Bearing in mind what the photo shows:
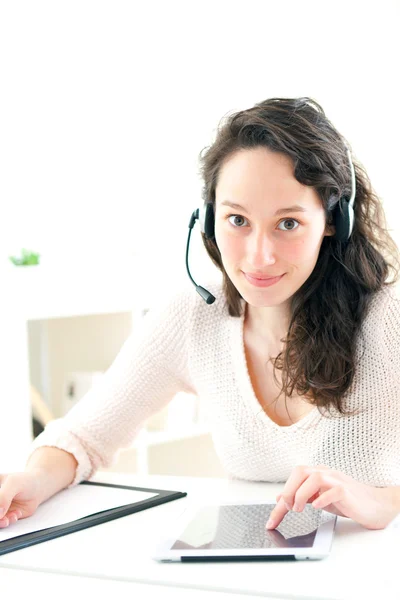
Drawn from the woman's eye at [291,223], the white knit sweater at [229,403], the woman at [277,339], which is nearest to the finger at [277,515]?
the woman at [277,339]

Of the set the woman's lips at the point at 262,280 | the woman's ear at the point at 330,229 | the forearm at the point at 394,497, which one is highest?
the woman's ear at the point at 330,229

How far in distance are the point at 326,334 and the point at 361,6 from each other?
1764 mm

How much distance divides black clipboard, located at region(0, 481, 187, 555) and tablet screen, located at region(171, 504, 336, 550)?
102 mm

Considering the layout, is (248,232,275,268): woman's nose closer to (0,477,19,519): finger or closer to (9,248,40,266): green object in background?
(0,477,19,519): finger

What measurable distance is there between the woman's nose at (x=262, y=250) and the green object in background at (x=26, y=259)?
1395 millimetres

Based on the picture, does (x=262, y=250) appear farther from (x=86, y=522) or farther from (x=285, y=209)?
(x=86, y=522)

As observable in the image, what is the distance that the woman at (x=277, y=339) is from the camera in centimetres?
116

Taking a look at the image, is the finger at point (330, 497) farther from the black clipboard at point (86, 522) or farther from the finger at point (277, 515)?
the black clipboard at point (86, 522)

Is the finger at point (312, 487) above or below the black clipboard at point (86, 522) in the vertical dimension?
above

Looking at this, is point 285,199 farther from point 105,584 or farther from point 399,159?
point 399,159

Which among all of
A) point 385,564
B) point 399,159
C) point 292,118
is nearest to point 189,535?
point 385,564

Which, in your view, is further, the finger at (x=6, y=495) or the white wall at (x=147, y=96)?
the white wall at (x=147, y=96)

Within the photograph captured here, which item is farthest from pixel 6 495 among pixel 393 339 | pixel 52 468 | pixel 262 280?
pixel 393 339

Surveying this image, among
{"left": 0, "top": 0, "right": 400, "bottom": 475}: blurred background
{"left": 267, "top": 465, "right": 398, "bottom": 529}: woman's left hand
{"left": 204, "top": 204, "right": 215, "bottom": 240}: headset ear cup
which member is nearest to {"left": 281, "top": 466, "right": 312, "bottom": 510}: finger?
{"left": 267, "top": 465, "right": 398, "bottom": 529}: woman's left hand
